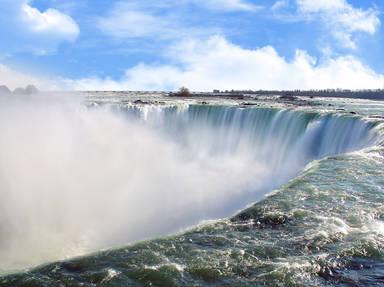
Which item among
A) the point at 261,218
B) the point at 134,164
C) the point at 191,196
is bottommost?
the point at 134,164

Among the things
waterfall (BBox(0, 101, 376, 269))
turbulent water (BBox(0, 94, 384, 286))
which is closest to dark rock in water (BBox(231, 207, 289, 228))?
turbulent water (BBox(0, 94, 384, 286))

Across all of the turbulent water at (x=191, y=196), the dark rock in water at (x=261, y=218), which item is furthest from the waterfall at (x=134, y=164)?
the dark rock in water at (x=261, y=218)

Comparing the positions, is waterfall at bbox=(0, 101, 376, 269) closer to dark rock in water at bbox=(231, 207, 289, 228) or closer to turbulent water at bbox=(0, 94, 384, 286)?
turbulent water at bbox=(0, 94, 384, 286)

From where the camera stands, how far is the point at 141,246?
33.9 ft

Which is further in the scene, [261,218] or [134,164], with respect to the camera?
[134,164]

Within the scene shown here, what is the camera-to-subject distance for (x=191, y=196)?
2284cm

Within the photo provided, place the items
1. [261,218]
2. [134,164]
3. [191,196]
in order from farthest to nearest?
[134,164]
[191,196]
[261,218]

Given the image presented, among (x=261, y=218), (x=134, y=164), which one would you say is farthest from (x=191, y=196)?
(x=261, y=218)

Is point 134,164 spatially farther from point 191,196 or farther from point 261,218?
point 261,218

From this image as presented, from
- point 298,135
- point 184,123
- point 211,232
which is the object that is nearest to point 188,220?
point 211,232

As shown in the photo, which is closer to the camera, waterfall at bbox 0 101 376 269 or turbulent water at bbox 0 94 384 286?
turbulent water at bbox 0 94 384 286

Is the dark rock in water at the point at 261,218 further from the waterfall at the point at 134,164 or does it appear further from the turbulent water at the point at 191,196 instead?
the waterfall at the point at 134,164

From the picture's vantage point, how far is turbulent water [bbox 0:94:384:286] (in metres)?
9.23

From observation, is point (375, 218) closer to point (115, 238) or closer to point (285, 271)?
point (285, 271)
